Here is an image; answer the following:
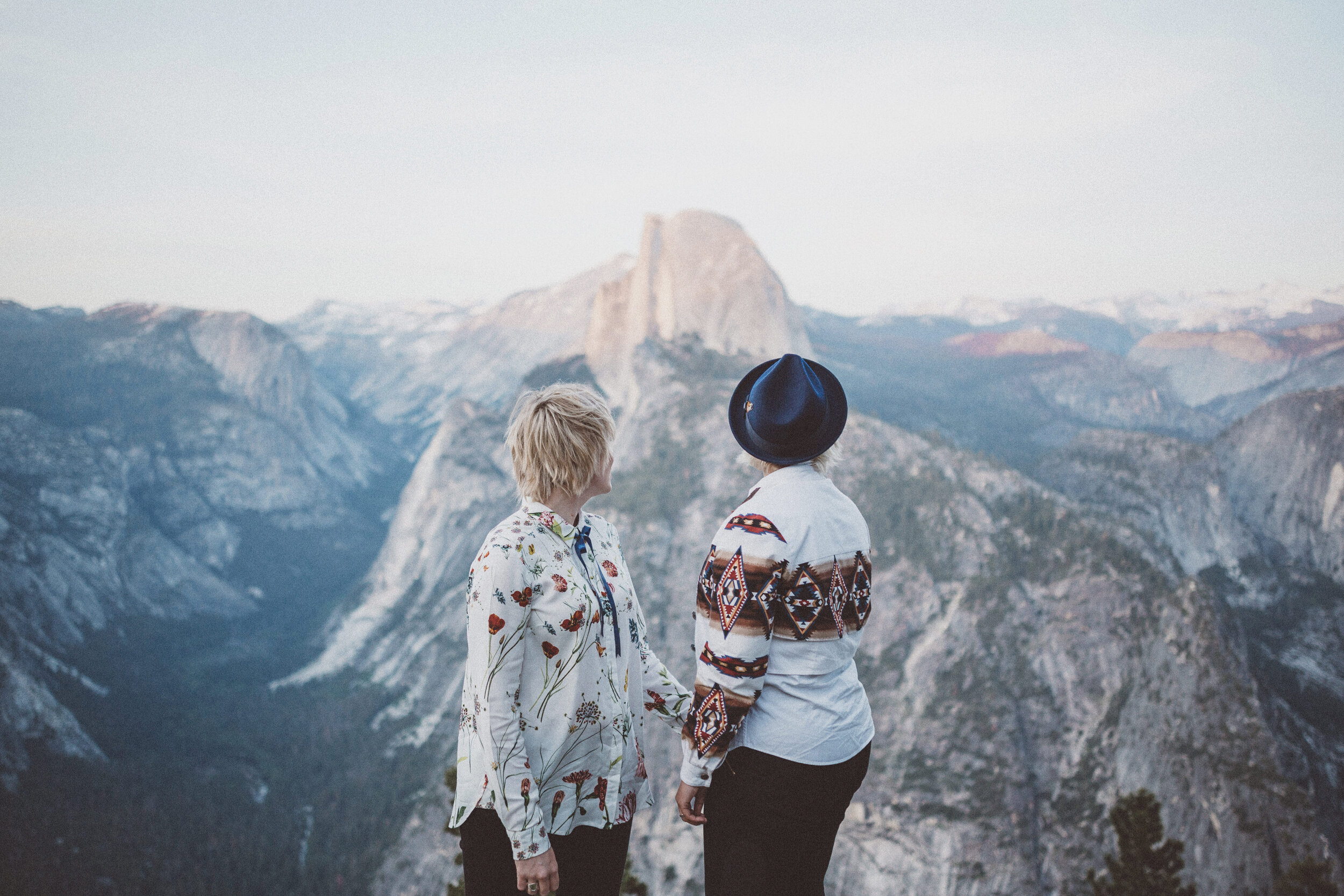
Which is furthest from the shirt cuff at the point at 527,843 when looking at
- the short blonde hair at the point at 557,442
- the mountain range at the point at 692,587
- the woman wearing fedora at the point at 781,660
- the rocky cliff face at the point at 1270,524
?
the rocky cliff face at the point at 1270,524

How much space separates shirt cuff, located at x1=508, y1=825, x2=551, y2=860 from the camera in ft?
9.22

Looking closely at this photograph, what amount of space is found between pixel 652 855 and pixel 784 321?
66.9m

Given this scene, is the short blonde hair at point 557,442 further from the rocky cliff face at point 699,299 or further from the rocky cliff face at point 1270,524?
the rocky cliff face at point 699,299

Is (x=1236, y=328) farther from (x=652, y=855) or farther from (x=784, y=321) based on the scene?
(x=652, y=855)

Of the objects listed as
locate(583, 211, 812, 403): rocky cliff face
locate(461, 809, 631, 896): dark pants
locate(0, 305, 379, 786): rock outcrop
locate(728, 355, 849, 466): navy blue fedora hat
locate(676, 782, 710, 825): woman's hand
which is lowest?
locate(0, 305, 379, 786): rock outcrop

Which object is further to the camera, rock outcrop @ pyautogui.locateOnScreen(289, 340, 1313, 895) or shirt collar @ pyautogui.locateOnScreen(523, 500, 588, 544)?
rock outcrop @ pyautogui.locateOnScreen(289, 340, 1313, 895)

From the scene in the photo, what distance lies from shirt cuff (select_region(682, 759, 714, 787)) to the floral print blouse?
238mm

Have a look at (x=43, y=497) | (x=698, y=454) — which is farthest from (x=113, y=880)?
(x=43, y=497)

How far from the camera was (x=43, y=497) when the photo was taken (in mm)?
103625

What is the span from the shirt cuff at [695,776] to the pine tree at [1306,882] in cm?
2669

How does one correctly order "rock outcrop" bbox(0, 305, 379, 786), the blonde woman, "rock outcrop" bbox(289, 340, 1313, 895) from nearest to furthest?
the blonde woman < "rock outcrop" bbox(289, 340, 1313, 895) < "rock outcrop" bbox(0, 305, 379, 786)

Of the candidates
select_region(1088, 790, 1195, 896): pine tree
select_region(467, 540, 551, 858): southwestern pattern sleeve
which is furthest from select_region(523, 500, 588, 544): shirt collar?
select_region(1088, 790, 1195, 896): pine tree

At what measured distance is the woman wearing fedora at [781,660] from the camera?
273cm

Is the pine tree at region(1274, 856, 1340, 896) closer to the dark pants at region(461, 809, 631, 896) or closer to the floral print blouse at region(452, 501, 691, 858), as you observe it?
the dark pants at region(461, 809, 631, 896)
